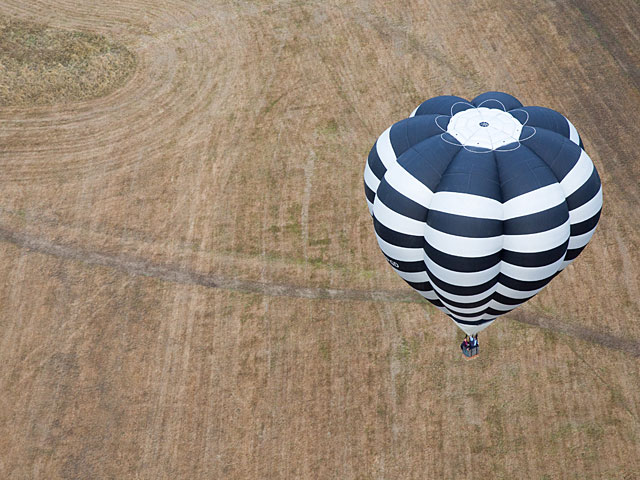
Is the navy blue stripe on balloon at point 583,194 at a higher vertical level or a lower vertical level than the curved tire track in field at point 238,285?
higher

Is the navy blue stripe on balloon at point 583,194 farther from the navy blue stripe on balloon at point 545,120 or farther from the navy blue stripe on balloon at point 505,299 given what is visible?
the navy blue stripe on balloon at point 505,299

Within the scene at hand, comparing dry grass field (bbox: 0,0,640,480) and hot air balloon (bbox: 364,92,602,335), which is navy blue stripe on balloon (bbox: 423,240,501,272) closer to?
hot air balloon (bbox: 364,92,602,335)

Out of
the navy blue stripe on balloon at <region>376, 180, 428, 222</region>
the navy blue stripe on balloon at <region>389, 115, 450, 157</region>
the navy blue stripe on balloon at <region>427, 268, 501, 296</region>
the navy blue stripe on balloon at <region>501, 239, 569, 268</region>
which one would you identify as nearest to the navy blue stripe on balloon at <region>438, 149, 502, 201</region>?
the navy blue stripe on balloon at <region>376, 180, 428, 222</region>

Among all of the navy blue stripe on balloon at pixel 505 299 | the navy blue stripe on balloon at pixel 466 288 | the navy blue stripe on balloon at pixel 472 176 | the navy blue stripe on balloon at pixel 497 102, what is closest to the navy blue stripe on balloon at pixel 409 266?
→ the navy blue stripe on balloon at pixel 466 288

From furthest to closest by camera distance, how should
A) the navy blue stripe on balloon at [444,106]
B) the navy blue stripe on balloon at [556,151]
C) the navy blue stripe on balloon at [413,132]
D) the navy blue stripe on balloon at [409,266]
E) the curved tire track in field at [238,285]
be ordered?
the curved tire track in field at [238,285] → the navy blue stripe on balloon at [444,106] → the navy blue stripe on balloon at [409,266] → the navy blue stripe on balloon at [413,132] → the navy blue stripe on balloon at [556,151]

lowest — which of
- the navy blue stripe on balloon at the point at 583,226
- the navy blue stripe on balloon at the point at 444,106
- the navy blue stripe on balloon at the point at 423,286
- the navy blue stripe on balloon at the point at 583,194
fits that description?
the navy blue stripe on balloon at the point at 423,286

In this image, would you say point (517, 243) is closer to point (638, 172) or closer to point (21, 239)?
point (638, 172)
